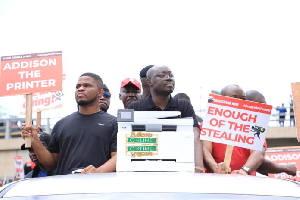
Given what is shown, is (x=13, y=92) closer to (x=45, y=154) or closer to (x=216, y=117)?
(x=45, y=154)

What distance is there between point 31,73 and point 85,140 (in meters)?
1.75

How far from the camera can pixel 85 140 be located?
4469mm

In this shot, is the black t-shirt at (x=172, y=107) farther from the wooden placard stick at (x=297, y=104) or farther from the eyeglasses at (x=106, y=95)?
the wooden placard stick at (x=297, y=104)

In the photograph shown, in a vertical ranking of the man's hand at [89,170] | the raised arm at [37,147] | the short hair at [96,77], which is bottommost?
the man's hand at [89,170]

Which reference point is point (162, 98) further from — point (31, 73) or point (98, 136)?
point (31, 73)

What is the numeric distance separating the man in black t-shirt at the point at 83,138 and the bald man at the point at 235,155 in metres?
0.87

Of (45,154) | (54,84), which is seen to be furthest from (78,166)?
(54,84)

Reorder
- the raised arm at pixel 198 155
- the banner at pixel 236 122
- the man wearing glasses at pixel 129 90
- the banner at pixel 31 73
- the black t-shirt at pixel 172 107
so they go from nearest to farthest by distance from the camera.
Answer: the banner at pixel 236 122 < the raised arm at pixel 198 155 < the black t-shirt at pixel 172 107 < the banner at pixel 31 73 < the man wearing glasses at pixel 129 90

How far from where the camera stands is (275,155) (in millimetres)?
10250

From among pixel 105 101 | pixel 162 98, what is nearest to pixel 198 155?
pixel 162 98

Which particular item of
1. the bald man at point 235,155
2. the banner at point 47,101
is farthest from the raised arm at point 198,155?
the banner at point 47,101

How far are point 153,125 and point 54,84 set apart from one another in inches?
98.1

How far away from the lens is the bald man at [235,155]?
4.66m

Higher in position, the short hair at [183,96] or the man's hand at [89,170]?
the short hair at [183,96]
